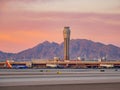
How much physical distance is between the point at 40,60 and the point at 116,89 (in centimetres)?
3705

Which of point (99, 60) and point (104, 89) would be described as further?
point (99, 60)

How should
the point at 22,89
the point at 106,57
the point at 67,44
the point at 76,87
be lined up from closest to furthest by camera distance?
the point at 22,89, the point at 76,87, the point at 106,57, the point at 67,44

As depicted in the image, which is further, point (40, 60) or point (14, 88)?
point (40, 60)

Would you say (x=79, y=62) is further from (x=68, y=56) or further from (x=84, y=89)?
(x=84, y=89)

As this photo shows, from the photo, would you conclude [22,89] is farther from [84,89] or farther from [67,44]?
[67,44]

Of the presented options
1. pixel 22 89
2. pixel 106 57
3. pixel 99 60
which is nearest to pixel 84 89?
pixel 22 89

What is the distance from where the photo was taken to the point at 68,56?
52.9m

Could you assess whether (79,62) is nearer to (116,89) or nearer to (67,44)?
(67,44)

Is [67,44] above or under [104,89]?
above

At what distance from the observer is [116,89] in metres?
15.3

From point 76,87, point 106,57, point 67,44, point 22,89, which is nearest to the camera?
point 22,89

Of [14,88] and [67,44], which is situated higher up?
[67,44]

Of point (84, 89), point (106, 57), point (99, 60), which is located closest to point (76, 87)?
point (84, 89)

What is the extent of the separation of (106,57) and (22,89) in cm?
3277
